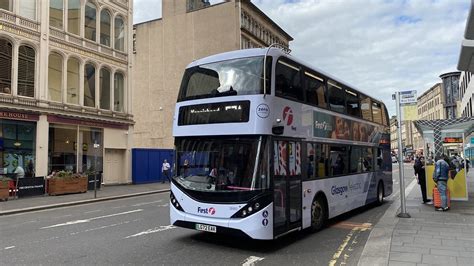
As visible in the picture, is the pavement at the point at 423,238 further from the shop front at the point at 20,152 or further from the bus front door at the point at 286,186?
the shop front at the point at 20,152

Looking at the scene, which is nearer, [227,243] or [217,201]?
[217,201]

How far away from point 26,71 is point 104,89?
626 centimetres

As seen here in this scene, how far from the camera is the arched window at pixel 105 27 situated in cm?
2717

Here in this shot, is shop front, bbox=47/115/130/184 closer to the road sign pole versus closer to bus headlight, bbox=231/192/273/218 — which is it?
the road sign pole

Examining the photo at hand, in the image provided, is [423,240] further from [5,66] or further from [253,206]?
[5,66]

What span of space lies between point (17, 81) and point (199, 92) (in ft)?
53.7

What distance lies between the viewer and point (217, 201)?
7777mm

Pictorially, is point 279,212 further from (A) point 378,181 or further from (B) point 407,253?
(A) point 378,181

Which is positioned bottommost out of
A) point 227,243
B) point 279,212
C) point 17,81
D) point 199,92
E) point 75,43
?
point 227,243

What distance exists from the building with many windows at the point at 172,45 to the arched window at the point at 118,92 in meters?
16.2

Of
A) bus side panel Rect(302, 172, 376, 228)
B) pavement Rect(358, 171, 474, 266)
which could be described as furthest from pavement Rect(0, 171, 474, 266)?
bus side panel Rect(302, 172, 376, 228)

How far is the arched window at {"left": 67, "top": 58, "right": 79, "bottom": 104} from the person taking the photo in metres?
24.4

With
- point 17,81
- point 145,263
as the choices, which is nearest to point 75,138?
point 17,81

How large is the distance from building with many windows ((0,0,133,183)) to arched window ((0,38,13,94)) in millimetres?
45
